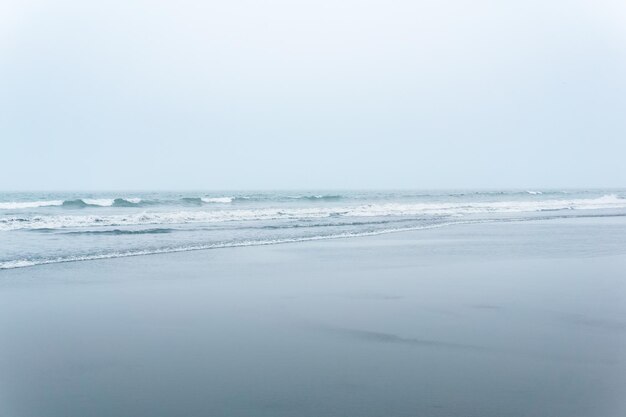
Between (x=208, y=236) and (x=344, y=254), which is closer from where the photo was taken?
(x=344, y=254)

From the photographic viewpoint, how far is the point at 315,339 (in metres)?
6.51

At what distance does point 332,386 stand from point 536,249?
11.2 m

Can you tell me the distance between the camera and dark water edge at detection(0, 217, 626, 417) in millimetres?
4703

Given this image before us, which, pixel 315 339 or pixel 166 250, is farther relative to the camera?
pixel 166 250

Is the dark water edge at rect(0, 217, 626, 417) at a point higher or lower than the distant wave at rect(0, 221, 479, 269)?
lower

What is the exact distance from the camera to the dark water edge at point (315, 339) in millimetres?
4703

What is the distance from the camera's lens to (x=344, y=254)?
1412 centimetres

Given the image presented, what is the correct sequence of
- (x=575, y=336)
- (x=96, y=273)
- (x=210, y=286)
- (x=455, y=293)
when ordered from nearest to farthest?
(x=575, y=336) → (x=455, y=293) → (x=210, y=286) → (x=96, y=273)

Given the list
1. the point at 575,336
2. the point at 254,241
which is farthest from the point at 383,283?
the point at 254,241

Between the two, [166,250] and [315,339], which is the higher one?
[166,250]

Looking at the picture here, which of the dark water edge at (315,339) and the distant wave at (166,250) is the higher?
the distant wave at (166,250)

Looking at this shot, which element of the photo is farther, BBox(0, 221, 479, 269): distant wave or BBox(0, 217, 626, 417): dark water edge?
BBox(0, 221, 479, 269): distant wave

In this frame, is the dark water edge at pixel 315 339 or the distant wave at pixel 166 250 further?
the distant wave at pixel 166 250

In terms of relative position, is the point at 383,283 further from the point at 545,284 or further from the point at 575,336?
the point at 575,336
